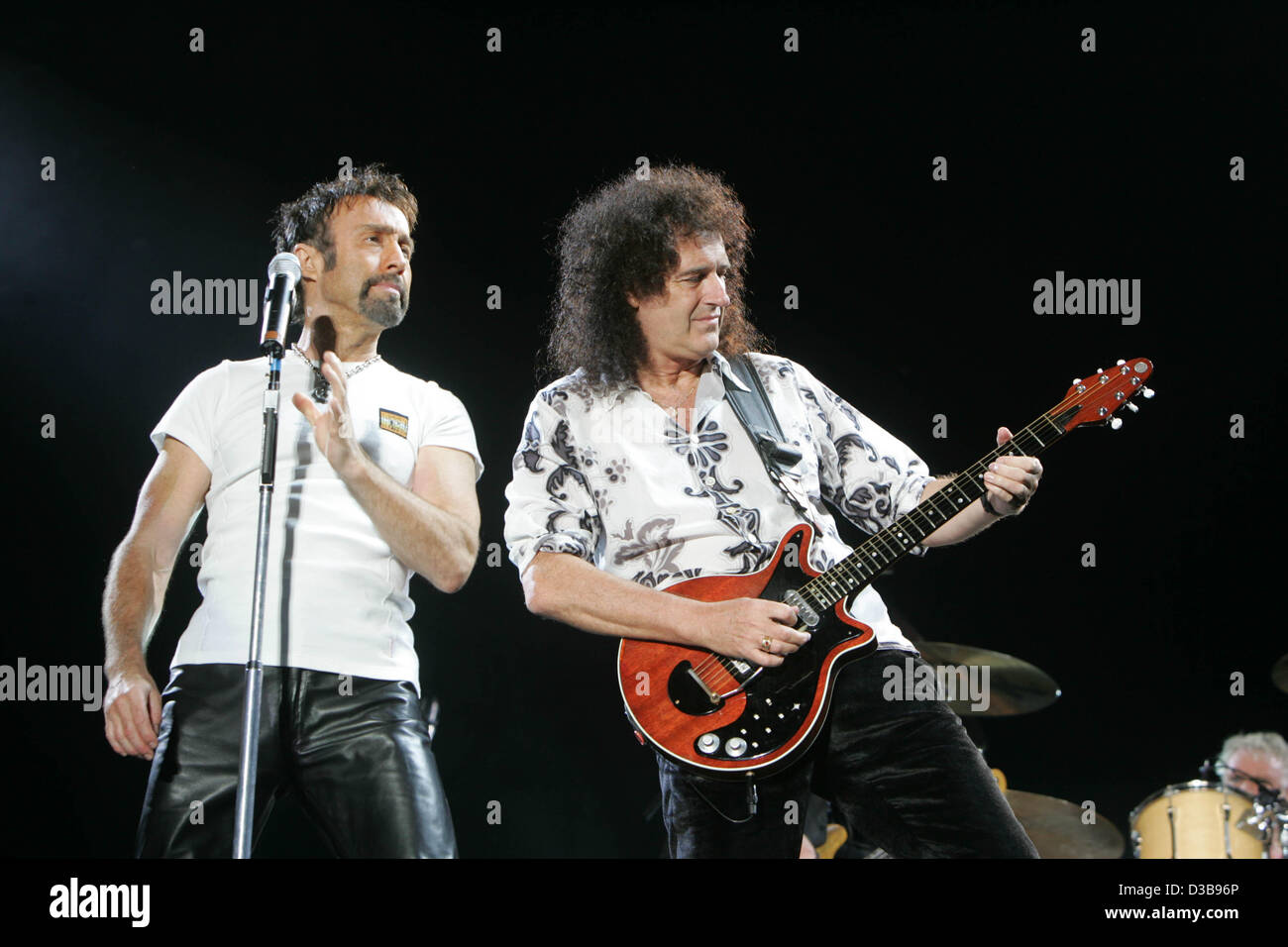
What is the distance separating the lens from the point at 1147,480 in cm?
405

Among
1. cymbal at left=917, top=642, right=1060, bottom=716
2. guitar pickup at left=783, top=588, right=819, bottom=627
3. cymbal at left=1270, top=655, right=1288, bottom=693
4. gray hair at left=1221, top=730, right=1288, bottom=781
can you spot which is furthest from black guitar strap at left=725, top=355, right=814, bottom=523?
gray hair at left=1221, top=730, right=1288, bottom=781

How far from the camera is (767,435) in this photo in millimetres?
3000

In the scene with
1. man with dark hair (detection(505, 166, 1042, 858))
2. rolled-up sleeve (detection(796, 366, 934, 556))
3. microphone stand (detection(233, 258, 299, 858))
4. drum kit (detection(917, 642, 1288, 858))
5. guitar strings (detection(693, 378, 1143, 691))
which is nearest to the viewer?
microphone stand (detection(233, 258, 299, 858))

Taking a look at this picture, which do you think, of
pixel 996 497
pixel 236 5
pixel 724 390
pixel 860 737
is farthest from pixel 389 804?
pixel 236 5

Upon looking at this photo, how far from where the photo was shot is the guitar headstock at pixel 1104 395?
2.91 meters

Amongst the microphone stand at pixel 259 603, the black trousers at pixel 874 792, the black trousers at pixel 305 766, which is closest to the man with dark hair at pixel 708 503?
the black trousers at pixel 874 792

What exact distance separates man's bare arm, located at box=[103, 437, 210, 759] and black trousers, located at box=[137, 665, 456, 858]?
0.07 metres

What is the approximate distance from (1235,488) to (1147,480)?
28cm

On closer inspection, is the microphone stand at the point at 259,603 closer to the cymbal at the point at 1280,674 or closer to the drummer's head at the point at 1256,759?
the cymbal at the point at 1280,674

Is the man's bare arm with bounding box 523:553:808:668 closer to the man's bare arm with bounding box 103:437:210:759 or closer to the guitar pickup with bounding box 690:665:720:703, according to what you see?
the guitar pickup with bounding box 690:665:720:703

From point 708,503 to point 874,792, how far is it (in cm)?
78

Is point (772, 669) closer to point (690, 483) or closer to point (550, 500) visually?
point (690, 483)

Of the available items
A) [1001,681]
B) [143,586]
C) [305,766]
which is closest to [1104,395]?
[1001,681]

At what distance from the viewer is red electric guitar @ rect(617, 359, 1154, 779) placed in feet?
8.64
